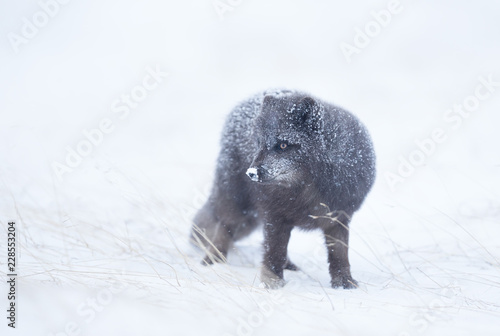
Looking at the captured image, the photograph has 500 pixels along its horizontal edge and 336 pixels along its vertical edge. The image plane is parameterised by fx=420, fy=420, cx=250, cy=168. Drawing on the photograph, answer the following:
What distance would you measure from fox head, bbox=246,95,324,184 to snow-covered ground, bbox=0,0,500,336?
40.5 inches

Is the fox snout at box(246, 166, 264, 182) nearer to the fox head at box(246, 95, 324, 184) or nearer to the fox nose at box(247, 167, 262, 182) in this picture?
the fox nose at box(247, 167, 262, 182)

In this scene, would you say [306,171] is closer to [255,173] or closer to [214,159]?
[255,173]

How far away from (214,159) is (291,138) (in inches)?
162

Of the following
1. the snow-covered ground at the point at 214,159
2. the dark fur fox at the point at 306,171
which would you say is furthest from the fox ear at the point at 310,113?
the snow-covered ground at the point at 214,159

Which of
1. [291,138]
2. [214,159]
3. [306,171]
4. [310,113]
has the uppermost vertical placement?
[310,113]

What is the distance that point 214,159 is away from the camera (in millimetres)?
8055

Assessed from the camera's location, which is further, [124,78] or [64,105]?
[124,78]

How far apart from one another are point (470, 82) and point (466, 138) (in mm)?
3135

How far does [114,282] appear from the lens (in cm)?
330

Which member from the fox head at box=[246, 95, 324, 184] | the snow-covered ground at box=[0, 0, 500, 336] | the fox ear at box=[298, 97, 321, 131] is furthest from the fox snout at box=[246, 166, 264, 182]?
the snow-covered ground at box=[0, 0, 500, 336]

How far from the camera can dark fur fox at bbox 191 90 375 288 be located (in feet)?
13.2

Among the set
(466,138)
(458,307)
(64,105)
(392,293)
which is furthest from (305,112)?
(64,105)

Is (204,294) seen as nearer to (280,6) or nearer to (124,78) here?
(124,78)

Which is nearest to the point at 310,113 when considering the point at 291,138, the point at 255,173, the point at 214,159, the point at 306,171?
the point at 291,138
